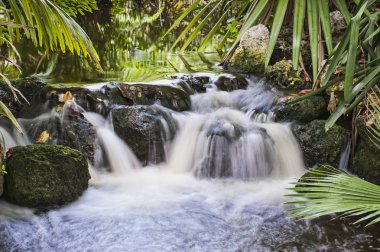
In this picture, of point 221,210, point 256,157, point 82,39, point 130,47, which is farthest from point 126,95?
point 130,47

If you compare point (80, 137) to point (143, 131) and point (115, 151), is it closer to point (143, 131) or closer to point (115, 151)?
point (115, 151)

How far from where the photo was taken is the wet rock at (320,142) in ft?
13.7

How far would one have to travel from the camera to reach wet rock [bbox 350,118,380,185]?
3639 mm

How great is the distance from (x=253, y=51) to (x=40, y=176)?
14.2 ft

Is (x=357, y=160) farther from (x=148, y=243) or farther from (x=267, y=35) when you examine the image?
(x=267, y=35)

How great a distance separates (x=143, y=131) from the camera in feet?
14.7

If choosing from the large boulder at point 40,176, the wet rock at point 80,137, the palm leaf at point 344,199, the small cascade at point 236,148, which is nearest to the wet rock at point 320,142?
the small cascade at point 236,148

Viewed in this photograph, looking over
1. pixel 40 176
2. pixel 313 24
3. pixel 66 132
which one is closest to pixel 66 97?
pixel 66 132

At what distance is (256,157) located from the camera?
4.28 meters

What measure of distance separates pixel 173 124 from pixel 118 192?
4.14ft

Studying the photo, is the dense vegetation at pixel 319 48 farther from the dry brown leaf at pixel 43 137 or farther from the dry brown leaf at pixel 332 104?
the dry brown leaf at pixel 43 137

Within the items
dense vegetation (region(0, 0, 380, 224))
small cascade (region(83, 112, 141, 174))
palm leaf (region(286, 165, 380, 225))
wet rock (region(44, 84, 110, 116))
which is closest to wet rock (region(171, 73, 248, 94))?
dense vegetation (region(0, 0, 380, 224))

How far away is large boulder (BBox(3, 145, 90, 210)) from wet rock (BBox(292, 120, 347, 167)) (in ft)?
8.06

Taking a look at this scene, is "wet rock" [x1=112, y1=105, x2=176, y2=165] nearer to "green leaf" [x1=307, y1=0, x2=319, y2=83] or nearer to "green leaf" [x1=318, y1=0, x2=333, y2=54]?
"green leaf" [x1=307, y1=0, x2=319, y2=83]
